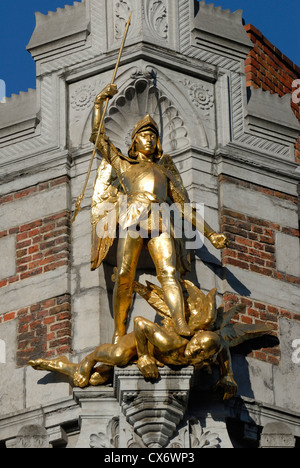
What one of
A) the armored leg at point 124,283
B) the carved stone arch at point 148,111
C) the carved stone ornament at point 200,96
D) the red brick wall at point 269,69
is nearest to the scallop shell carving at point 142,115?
the carved stone arch at point 148,111

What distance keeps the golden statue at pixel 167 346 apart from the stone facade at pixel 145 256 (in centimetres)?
14

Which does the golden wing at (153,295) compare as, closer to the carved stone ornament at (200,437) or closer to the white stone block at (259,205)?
the carved stone ornament at (200,437)

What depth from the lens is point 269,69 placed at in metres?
18.8

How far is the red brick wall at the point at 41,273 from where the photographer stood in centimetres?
1595

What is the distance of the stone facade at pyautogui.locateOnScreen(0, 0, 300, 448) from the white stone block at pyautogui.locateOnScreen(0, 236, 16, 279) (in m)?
A: 0.01

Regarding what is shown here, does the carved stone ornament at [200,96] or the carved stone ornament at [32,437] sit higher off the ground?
the carved stone ornament at [200,96]

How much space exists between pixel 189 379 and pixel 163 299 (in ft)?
3.17

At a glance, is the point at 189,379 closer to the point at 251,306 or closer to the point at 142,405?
the point at 142,405

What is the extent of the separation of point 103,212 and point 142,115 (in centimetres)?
140

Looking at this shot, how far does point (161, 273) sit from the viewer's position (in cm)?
1540

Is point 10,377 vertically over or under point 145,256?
under

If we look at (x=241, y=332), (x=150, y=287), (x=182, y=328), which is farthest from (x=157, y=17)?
(x=182, y=328)

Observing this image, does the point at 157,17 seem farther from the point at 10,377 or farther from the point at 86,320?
the point at 10,377

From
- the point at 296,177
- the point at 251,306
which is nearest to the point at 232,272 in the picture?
the point at 251,306
